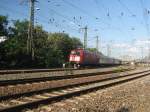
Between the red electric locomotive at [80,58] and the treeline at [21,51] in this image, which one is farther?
the red electric locomotive at [80,58]

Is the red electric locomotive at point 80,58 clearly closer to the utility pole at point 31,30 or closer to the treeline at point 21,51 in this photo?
the treeline at point 21,51

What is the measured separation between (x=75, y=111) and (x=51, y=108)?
817 mm

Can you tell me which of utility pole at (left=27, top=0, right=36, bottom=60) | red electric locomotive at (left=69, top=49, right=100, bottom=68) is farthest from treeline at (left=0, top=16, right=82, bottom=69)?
red electric locomotive at (left=69, top=49, right=100, bottom=68)

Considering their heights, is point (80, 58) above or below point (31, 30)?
below

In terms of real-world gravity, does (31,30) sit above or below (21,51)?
above

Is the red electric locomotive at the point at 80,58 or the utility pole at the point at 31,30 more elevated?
the utility pole at the point at 31,30

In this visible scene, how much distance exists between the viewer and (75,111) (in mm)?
9367

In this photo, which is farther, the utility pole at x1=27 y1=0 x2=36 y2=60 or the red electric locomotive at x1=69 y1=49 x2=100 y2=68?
the red electric locomotive at x1=69 y1=49 x2=100 y2=68

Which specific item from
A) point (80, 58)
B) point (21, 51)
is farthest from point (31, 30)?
point (80, 58)

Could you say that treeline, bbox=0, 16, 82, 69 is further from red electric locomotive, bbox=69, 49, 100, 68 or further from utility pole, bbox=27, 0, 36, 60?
red electric locomotive, bbox=69, 49, 100, 68

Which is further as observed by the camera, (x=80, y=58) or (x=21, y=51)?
(x=80, y=58)

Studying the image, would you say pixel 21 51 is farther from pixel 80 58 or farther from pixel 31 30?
pixel 80 58

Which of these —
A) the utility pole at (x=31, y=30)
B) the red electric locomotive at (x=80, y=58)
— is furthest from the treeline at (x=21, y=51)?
the red electric locomotive at (x=80, y=58)

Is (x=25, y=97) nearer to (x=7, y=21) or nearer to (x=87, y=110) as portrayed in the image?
(x=87, y=110)
